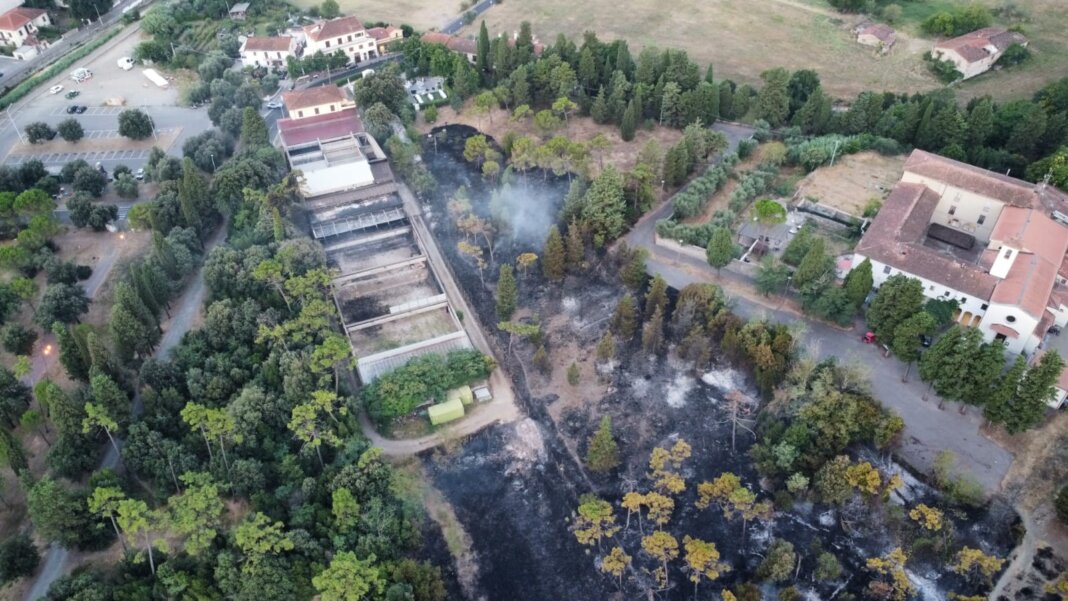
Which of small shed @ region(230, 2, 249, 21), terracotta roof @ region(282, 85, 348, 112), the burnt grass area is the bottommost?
the burnt grass area

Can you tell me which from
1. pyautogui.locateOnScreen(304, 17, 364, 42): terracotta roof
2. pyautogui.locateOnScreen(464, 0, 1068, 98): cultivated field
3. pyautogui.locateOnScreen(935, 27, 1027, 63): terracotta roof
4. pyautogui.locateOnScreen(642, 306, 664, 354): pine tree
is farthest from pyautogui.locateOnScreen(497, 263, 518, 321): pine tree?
pyautogui.locateOnScreen(935, 27, 1027, 63): terracotta roof

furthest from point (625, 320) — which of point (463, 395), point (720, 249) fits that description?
point (463, 395)

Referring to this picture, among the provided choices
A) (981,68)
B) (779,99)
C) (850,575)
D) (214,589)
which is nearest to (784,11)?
(981,68)

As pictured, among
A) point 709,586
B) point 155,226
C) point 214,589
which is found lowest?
point 709,586

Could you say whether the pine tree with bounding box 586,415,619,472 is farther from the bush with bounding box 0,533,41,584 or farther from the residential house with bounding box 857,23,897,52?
the residential house with bounding box 857,23,897,52

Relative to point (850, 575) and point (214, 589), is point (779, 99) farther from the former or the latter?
point (214, 589)

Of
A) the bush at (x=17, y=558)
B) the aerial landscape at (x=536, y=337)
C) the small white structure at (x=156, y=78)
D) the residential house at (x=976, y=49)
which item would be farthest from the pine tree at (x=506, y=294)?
the residential house at (x=976, y=49)
